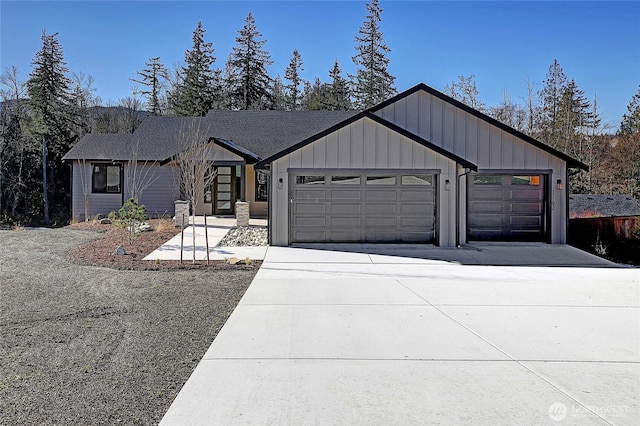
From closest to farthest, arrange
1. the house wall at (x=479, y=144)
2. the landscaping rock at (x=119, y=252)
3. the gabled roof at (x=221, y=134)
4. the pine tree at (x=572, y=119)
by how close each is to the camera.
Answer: the landscaping rock at (x=119, y=252)
the house wall at (x=479, y=144)
the gabled roof at (x=221, y=134)
the pine tree at (x=572, y=119)

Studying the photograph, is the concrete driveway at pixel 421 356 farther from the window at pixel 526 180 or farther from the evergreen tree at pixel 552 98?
the evergreen tree at pixel 552 98

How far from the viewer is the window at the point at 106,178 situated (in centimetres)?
2177

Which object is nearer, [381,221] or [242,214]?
[381,221]

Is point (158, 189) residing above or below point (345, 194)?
above

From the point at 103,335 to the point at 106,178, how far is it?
18.3 m

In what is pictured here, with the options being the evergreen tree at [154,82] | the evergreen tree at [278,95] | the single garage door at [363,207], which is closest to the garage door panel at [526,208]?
the single garage door at [363,207]

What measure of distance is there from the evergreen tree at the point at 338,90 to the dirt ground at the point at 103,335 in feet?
111

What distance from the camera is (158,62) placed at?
46062mm

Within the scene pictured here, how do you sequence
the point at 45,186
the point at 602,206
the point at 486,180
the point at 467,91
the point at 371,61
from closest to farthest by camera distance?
the point at 486,180 → the point at 602,206 → the point at 45,186 → the point at 467,91 → the point at 371,61

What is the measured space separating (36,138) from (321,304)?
30.9 metres

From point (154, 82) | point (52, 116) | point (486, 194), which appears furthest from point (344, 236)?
point (154, 82)

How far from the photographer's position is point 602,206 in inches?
766

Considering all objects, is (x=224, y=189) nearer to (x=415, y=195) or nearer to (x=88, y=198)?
(x=88, y=198)

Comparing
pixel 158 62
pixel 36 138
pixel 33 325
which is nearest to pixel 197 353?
pixel 33 325
